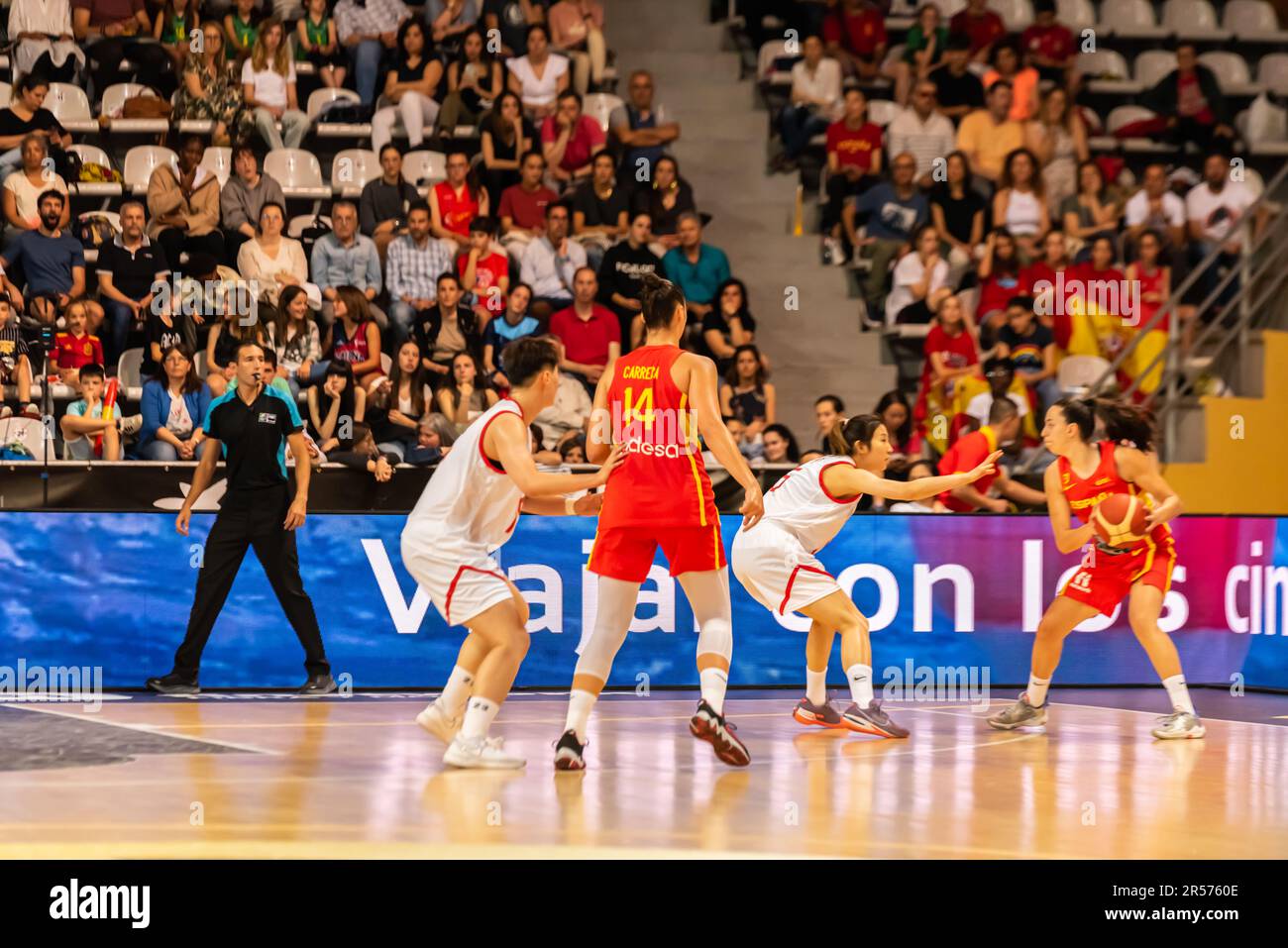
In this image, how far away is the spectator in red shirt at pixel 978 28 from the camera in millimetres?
18000

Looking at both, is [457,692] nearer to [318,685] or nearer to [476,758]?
[476,758]

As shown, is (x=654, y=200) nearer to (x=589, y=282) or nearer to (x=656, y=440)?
(x=589, y=282)

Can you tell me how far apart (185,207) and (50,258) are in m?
1.32

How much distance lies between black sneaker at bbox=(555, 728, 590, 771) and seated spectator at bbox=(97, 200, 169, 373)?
25.4 ft

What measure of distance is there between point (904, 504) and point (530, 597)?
10.7 feet

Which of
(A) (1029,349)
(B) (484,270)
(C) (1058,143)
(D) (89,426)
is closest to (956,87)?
(C) (1058,143)

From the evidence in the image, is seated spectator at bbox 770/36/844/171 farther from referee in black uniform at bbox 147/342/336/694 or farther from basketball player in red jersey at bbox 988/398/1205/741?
basketball player in red jersey at bbox 988/398/1205/741

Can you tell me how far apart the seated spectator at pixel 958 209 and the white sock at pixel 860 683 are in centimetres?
779

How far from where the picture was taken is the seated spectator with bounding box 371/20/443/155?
15.8 m

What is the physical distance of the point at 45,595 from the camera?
35.9 ft

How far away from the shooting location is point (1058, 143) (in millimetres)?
17078

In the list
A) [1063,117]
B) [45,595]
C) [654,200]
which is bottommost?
[45,595]
